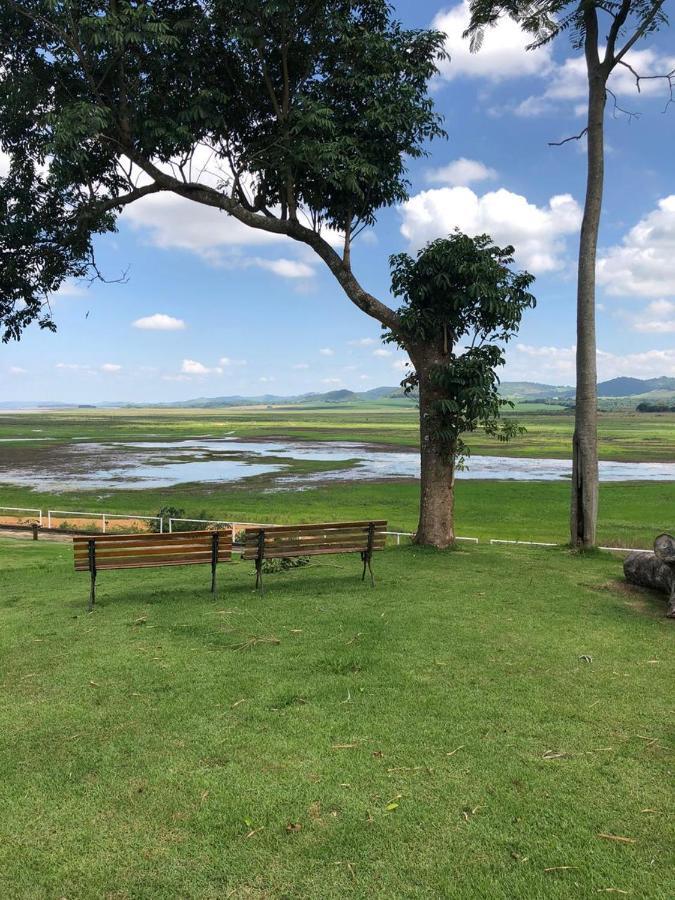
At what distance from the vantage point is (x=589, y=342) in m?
13.0

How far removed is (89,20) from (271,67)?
172 inches

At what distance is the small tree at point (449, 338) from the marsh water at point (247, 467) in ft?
88.0

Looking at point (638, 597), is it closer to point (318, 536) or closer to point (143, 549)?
point (318, 536)

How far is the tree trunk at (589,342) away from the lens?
42.4 ft

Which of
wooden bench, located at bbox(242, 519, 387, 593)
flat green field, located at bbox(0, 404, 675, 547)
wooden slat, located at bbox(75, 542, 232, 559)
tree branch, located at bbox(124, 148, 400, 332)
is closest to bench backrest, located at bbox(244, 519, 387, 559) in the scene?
A: wooden bench, located at bbox(242, 519, 387, 593)

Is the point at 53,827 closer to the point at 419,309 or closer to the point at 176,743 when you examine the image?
the point at 176,743

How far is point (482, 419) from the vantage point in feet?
40.0

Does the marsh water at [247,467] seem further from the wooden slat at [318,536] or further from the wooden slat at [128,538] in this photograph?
the wooden slat at [128,538]

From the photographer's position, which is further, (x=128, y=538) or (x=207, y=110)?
(x=207, y=110)

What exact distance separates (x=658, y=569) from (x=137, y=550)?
742cm

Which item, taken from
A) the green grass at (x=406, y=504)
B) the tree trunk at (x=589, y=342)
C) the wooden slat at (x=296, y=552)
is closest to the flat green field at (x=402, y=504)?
the green grass at (x=406, y=504)

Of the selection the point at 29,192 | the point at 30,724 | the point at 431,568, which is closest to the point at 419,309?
the point at 431,568


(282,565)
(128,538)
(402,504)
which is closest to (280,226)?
(282,565)

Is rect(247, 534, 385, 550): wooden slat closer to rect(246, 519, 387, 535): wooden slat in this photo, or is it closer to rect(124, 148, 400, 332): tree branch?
rect(246, 519, 387, 535): wooden slat
